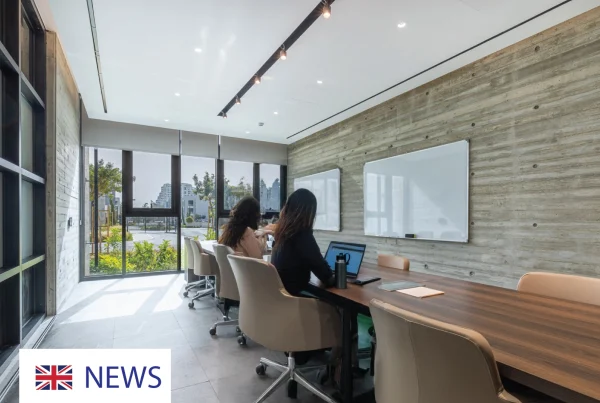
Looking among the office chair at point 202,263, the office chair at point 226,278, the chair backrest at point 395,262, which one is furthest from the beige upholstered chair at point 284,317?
the office chair at point 202,263

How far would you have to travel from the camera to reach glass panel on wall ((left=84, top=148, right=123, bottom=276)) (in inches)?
225

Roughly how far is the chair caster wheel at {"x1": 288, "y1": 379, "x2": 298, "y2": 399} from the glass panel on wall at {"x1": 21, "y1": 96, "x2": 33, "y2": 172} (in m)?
3.04

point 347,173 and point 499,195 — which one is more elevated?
point 347,173

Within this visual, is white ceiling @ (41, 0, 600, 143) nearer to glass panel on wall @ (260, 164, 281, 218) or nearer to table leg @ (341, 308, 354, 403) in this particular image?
table leg @ (341, 308, 354, 403)

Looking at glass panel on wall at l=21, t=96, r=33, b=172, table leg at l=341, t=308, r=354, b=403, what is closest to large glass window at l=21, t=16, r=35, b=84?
glass panel on wall at l=21, t=96, r=33, b=172

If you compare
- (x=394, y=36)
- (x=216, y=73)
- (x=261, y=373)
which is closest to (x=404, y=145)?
(x=394, y=36)

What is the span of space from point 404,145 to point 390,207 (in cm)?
89

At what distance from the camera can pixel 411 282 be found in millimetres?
1931

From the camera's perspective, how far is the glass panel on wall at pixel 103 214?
5.73 m

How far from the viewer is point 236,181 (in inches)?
278

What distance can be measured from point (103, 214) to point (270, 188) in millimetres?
3420

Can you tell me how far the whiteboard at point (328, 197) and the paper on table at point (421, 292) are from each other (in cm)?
391

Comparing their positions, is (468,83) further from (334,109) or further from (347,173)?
(347,173)

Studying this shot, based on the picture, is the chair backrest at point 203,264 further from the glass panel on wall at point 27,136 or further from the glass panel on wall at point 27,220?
the glass panel on wall at point 27,136
